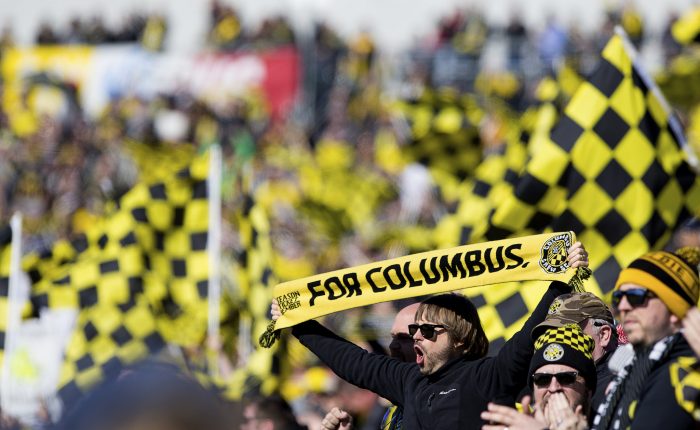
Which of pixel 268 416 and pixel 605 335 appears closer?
pixel 605 335

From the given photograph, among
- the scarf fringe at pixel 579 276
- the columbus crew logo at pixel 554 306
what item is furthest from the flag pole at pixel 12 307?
the scarf fringe at pixel 579 276

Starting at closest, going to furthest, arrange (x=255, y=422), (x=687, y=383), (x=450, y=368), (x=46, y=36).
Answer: (x=687, y=383) < (x=450, y=368) < (x=255, y=422) < (x=46, y=36)

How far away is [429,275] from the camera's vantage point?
5.09 metres

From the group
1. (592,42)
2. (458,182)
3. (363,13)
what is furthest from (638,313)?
(363,13)

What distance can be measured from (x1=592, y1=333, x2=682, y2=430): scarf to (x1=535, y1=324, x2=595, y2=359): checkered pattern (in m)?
0.13

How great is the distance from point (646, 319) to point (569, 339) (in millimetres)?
437

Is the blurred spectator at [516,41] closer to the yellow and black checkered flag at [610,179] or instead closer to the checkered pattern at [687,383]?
the yellow and black checkered flag at [610,179]

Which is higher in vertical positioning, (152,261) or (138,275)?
(152,261)

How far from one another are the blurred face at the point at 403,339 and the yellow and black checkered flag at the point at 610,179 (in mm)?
1916

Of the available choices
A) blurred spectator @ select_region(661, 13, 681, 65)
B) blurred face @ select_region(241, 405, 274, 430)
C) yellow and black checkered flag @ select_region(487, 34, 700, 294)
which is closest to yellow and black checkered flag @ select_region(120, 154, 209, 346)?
yellow and black checkered flag @ select_region(487, 34, 700, 294)

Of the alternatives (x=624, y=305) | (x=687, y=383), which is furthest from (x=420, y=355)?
(x=687, y=383)

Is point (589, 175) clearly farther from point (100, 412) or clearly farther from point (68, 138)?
point (68, 138)

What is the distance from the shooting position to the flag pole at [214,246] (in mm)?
9477

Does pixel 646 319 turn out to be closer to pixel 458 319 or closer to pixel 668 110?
pixel 458 319
